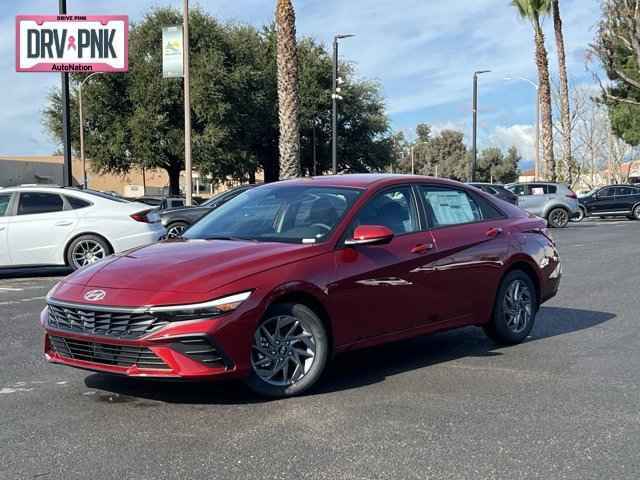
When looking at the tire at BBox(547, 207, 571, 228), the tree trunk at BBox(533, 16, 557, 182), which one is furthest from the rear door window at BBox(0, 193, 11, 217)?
the tree trunk at BBox(533, 16, 557, 182)

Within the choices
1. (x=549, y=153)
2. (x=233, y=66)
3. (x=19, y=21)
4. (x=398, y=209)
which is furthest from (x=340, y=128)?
(x=398, y=209)

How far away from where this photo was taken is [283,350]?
5504mm

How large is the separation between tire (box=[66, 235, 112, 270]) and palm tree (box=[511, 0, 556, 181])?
2505cm

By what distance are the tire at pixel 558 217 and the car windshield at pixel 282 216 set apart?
23491mm

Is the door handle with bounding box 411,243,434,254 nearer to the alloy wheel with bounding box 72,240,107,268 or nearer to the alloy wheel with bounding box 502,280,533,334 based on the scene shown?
the alloy wheel with bounding box 502,280,533,334

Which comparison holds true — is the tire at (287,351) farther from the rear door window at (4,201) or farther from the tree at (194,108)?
the tree at (194,108)

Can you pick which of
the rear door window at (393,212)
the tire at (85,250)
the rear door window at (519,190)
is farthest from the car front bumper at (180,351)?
the rear door window at (519,190)

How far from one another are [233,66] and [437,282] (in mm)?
32940

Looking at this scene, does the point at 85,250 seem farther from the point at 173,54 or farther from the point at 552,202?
the point at 552,202

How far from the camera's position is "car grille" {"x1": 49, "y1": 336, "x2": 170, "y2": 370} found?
5.08 metres

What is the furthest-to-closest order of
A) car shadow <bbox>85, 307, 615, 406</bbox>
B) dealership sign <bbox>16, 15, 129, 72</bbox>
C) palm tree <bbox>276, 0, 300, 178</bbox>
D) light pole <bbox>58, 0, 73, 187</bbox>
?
palm tree <bbox>276, 0, 300, 178</bbox> → dealership sign <bbox>16, 15, 129, 72</bbox> → light pole <bbox>58, 0, 73, 187</bbox> → car shadow <bbox>85, 307, 615, 406</bbox>

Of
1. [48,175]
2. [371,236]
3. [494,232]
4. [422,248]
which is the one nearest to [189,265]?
[371,236]

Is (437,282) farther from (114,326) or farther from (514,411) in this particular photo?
(114,326)

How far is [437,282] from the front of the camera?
656 cm
